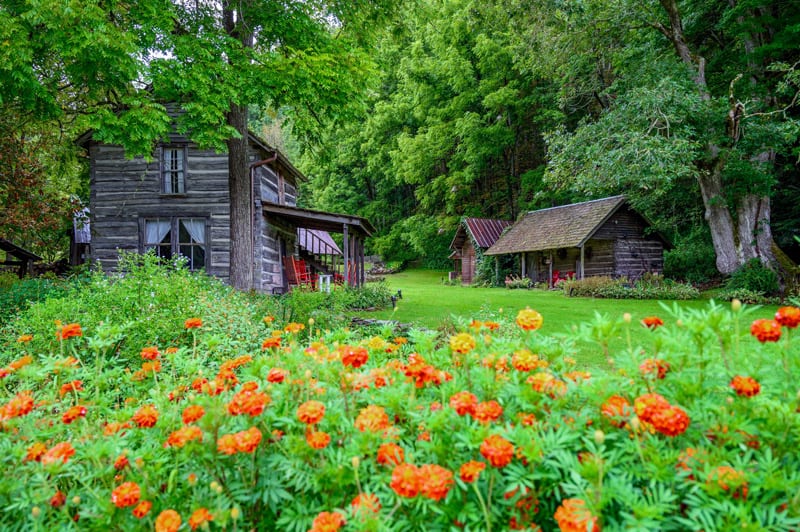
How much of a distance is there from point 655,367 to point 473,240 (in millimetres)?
27135

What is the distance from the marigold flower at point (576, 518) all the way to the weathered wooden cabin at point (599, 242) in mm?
21207

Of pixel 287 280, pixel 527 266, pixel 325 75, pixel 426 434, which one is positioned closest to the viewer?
pixel 426 434

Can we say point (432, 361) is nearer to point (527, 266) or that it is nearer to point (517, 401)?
point (517, 401)

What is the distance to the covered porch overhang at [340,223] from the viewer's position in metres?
14.9

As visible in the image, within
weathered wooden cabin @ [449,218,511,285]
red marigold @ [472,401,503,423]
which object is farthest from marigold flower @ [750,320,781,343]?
weathered wooden cabin @ [449,218,511,285]

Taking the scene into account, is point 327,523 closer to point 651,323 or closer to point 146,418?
point 146,418

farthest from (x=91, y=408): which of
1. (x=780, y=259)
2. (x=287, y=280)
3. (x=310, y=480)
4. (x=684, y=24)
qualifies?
(x=684, y=24)

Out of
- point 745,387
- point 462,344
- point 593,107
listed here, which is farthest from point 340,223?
point 593,107

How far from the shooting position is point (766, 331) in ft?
4.91

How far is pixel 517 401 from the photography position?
1.79 m

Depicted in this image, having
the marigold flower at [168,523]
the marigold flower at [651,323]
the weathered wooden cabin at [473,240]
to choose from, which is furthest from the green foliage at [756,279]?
the marigold flower at [168,523]

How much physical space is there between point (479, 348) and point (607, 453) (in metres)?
0.81

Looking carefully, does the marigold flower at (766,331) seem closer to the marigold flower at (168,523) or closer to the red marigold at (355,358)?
the red marigold at (355,358)

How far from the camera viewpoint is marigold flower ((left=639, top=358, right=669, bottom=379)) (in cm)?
162
